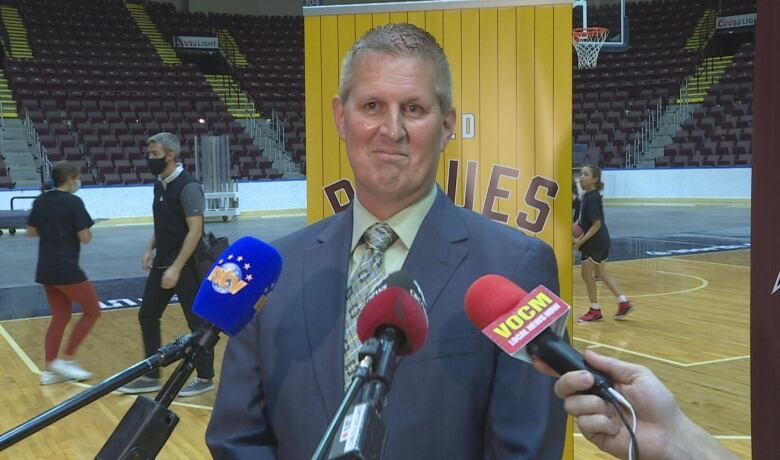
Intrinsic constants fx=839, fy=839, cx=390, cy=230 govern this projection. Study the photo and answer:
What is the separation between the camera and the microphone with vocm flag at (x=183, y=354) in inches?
53.3

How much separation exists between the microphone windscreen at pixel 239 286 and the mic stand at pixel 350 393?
49 centimetres

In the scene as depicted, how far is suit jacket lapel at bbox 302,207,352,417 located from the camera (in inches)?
60.0

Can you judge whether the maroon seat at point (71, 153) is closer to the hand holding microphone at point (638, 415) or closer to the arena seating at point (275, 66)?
the arena seating at point (275, 66)

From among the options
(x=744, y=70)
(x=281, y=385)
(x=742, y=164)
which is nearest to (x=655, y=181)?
(x=742, y=164)

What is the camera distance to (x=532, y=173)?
3.67 metres

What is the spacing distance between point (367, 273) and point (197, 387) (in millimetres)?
4053

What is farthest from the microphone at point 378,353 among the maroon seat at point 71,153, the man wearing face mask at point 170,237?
the maroon seat at point 71,153

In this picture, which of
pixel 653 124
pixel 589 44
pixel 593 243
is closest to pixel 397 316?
pixel 593 243

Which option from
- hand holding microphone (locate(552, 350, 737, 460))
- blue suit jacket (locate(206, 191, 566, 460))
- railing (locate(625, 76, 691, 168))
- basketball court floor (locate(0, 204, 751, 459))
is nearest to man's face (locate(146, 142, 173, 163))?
basketball court floor (locate(0, 204, 751, 459))

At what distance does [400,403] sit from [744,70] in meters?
24.6

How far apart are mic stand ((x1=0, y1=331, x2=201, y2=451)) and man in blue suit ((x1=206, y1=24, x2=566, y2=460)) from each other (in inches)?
7.5

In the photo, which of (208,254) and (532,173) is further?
(208,254)

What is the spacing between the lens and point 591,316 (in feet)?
24.8

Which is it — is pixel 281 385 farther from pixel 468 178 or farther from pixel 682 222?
pixel 682 222
